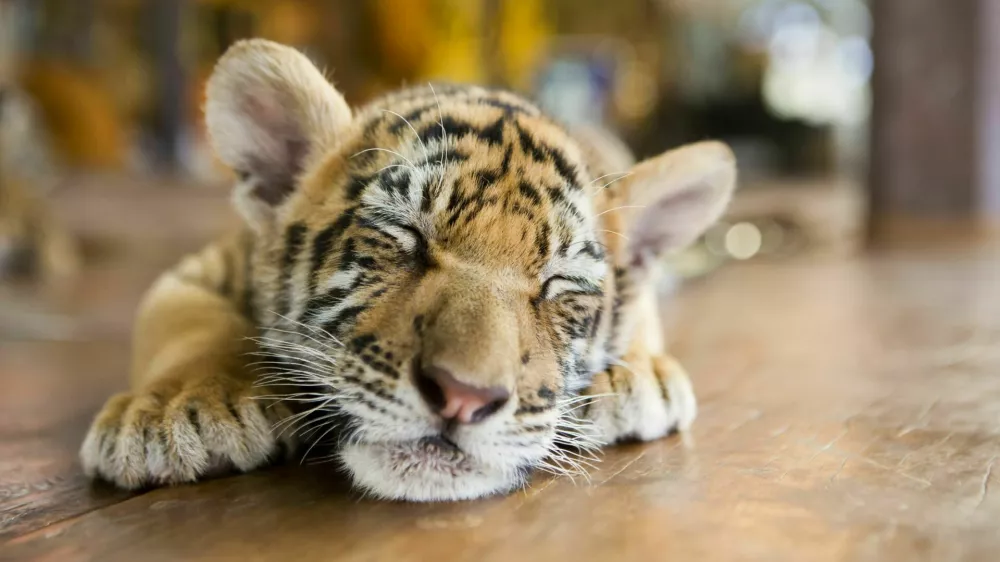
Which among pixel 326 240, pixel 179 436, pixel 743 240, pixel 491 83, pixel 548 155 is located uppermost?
pixel 491 83

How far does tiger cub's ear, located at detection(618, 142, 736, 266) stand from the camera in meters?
1.48

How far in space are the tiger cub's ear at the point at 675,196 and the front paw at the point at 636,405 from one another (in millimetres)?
254

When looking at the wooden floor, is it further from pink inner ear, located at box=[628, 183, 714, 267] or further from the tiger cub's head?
pink inner ear, located at box=[628, 183, 714, 267]

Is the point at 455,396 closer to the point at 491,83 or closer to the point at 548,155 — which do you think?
the point at 548,155

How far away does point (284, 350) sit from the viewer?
135cm

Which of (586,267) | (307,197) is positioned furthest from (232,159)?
(586,267)

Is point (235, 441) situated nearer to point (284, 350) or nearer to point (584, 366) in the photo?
point (284, 350)

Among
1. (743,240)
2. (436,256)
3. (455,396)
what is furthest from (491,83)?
(455,396)

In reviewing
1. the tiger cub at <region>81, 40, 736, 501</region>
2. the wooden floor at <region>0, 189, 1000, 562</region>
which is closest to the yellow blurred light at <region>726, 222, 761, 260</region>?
the wooden floor at <region>0, 189, 1000, 562</region>

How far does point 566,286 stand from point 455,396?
Result: 1.11ft

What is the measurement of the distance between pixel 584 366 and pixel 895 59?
168 inches

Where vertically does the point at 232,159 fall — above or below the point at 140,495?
above

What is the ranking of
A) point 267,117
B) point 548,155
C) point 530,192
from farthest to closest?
1. point 267,117
2. point 548,155
3. point 530,192

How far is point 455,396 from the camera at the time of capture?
Answer: 3.31ft
